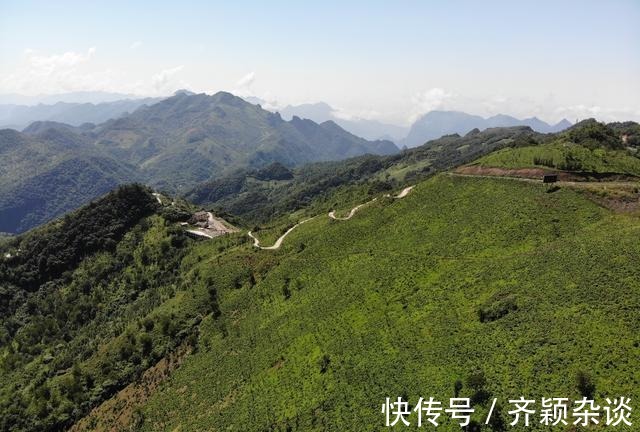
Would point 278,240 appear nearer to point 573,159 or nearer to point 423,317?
point 423,317

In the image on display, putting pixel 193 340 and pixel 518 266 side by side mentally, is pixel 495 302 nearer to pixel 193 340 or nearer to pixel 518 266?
pixel 518 266

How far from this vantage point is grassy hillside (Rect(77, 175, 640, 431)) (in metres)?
53.0

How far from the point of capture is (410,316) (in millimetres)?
70125

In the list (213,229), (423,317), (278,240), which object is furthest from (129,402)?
(213,229)

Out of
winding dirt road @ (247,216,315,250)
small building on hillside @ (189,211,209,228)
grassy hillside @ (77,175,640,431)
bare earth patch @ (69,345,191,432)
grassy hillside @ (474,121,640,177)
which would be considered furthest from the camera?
small building on hillside @ (189,211,209,228)

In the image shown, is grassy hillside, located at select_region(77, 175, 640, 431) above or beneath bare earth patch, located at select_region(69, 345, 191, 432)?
above

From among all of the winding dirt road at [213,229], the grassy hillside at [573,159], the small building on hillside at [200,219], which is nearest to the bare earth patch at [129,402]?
the winding dirt road at [213,229]

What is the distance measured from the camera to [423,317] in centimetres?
6831

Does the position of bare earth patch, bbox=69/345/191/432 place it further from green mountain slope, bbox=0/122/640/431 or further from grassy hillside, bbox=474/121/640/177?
grassy hillside, bbox=474/121/640/177

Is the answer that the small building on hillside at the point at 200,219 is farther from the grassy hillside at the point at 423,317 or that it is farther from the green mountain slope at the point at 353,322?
the grassy hillside at the point at 423,317

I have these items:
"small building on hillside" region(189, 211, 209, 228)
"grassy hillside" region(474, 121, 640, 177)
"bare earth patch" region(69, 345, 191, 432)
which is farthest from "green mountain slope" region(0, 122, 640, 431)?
"small building on hillside" region(189, 211, 209, 228)

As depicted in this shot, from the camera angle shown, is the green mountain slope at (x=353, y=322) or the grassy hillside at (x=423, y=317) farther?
the green mountain slope at (x=353, y=322)

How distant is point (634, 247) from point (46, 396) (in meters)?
110

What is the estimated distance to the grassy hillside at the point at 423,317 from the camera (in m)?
53.0
